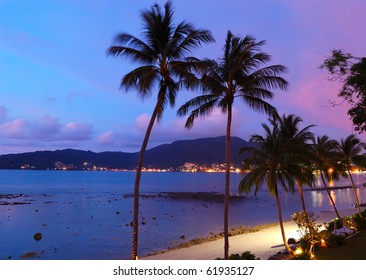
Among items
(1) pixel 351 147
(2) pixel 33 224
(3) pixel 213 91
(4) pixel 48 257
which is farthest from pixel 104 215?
(3) pixel 213 91

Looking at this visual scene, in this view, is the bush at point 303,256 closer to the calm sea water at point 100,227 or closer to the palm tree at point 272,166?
the palm tree at point 272,166

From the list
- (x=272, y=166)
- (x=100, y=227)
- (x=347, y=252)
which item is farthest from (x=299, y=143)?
(x=100, y=227)

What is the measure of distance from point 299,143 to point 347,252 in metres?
5.56

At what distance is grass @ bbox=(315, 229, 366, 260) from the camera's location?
43.8 ft

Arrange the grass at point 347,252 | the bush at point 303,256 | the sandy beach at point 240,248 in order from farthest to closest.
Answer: the sandy beach at point 240,248 → the grass at point 347,252 → the bush at point 303,256

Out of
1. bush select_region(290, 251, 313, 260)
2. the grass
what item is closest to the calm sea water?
the grass

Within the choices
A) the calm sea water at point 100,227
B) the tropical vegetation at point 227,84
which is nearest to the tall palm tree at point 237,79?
the tropical vegetation at point 227,84

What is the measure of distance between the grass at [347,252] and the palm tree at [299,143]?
2.46 meters

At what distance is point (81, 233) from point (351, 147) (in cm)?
2544

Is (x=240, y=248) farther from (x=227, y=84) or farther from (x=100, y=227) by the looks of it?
(x=100, y=227)

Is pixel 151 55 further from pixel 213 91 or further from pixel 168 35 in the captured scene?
pixel 213 91

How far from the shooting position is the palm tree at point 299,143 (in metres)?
16.2
